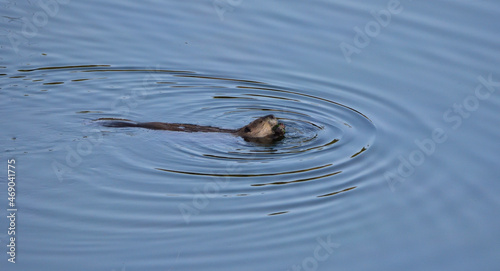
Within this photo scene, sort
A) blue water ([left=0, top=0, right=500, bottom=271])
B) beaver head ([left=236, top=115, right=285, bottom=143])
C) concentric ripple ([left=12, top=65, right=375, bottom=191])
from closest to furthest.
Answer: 1. blue water ([left=0, top=0, right=500, bottom=271])
2. concentric ripple ([left=12, top=65, right=375, bottom=191])
3. beaver head ([left=236, top=115, right=285, bottom=143])

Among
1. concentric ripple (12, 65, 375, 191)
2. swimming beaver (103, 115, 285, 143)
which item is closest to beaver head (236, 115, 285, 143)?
swimming beaver (103, 115, 285, 143)

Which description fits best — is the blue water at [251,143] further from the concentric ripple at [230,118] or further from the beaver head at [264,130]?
the beaver head at [264,130]

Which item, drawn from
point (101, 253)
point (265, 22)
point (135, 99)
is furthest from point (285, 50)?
point (101, 253)

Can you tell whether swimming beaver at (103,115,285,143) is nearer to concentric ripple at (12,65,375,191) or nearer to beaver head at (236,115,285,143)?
beaver head at (236,115,285,143)

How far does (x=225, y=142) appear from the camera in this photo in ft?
35.3

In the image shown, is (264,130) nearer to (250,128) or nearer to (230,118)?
(250,128)

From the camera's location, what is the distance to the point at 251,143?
1077cm

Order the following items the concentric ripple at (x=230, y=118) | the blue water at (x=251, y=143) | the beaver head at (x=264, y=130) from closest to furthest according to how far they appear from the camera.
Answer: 1. the blue water at (x=251, y=143)
2. the concentric ripple at (x=230, y=118)
3. the beaver head at (x=264, y=130)

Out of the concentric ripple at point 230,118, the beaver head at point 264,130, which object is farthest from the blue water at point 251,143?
the beaver head at point 264,130

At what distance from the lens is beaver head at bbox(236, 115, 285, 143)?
10758 millimetres

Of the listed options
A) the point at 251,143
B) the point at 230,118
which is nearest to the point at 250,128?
the point at 251,143

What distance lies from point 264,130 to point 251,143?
253 millimetres

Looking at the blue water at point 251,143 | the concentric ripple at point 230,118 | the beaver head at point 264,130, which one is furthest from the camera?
the beaver head at point 264,130

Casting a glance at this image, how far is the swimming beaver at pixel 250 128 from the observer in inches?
424
